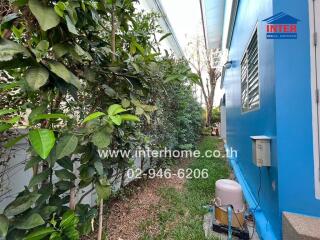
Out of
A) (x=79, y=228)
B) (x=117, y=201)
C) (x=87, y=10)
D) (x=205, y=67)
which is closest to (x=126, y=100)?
(x=87, y=10)

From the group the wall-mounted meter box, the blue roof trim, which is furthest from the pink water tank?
the blue roof trim

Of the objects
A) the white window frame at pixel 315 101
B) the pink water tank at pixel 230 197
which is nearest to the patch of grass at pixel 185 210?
the pink water tank at pixel 230 197

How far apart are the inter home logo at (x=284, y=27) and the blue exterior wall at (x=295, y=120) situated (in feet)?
0.14

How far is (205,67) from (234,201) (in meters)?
13.5

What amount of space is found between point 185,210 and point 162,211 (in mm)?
359

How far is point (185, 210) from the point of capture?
10.5 feet

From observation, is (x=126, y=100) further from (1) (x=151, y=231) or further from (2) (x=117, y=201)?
(2) (x=117, y=201)

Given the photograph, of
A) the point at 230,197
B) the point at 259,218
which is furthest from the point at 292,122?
the point at 259,218

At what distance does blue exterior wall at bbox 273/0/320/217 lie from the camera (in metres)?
1.91

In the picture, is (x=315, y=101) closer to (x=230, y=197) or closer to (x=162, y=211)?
(x=230, y=197)

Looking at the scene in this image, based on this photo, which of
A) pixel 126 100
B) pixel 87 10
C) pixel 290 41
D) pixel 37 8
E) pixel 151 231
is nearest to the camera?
pixel 37 8

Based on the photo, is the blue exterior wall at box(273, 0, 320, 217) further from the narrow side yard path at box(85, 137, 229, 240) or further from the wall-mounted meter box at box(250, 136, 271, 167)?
the narrow side yard path at box(85, 137, 229, 240)

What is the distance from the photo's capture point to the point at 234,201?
104 inches

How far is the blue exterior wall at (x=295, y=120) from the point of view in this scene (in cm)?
191
